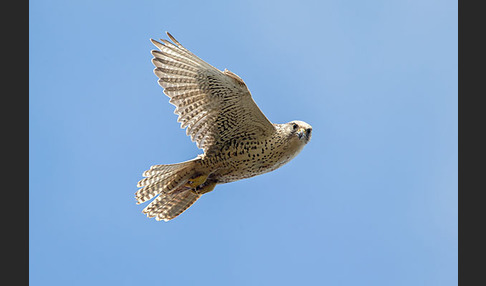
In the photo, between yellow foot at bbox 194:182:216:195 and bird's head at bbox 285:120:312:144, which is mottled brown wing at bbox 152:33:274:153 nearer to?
bird's head at bbox 285:120:312:144

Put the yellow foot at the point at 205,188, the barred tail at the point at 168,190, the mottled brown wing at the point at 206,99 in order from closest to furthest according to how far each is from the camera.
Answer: the mottled brown wing at the point at 206,99 < the barred tail at the point at 168,190 < the yellow foot at the point at 205,188

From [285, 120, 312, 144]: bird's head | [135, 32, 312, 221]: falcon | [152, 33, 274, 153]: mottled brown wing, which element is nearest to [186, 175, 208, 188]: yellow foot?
[135, 32, 312, 221]: falcon

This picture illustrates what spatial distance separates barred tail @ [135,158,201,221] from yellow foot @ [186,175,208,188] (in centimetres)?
6

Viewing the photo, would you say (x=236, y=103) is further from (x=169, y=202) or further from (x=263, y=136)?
(x=169, y=202)

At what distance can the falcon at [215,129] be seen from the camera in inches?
460

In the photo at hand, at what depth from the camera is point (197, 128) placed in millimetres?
12062

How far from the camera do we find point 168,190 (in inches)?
489

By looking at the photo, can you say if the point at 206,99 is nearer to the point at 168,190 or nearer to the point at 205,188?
the point at 205,188

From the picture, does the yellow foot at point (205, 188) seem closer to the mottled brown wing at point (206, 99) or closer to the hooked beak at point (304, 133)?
the mottled brown wing at point (206, 99)

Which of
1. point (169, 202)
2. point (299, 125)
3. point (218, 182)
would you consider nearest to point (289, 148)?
point (299, 125)

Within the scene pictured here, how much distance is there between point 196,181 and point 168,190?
512mm

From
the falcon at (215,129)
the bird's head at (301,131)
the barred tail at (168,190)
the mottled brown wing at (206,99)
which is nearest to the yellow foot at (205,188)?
the falcon at (215,129)

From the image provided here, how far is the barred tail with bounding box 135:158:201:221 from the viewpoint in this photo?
12.2 meters

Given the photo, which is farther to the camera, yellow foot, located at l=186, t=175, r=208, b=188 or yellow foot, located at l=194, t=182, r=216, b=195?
yellow foot, located at l=194, t=182, r=216, b=195
